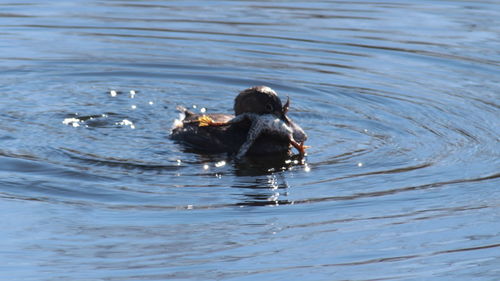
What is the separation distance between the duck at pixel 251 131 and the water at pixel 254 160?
20 centimetres

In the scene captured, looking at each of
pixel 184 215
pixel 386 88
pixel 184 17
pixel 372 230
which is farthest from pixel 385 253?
pixel 184 17

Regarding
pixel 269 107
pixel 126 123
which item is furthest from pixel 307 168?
pixel 126 123

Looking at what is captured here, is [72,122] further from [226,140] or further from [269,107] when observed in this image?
[269,107]

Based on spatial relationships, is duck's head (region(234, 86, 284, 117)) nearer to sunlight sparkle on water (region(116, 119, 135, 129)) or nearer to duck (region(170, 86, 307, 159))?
duck (region(170, 86, 307, 159))

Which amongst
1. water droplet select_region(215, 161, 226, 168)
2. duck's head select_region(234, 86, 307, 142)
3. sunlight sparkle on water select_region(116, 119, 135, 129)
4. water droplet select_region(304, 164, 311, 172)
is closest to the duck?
duck's head select_region(234, 86, 307, 142)

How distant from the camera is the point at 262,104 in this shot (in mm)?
10070

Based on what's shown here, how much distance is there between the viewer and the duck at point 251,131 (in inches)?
392

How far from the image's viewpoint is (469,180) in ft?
29.7

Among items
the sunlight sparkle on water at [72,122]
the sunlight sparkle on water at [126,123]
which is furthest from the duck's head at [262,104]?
the sunlight sparkle on water at [72,122]

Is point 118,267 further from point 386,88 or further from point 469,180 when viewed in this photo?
point 386,88

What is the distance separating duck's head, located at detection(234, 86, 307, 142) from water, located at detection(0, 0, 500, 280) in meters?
0.32

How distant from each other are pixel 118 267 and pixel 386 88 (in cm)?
640

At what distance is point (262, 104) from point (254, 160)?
22.2 inches

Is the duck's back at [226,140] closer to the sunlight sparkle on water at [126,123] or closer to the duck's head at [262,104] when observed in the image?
the duck's head at [262,104]
